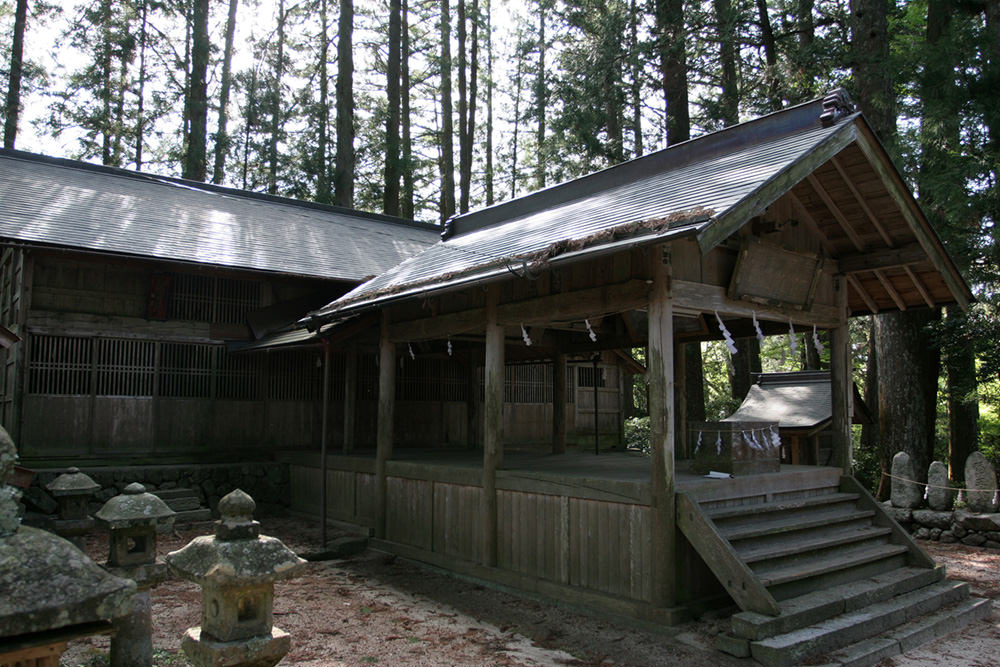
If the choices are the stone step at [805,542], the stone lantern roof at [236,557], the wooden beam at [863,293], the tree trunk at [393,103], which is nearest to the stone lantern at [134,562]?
the stone lantern roof at [236,557]

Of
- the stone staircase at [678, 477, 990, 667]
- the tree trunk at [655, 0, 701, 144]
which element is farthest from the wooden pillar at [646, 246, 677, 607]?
the tree trunk at [655, 0, 701, 144]

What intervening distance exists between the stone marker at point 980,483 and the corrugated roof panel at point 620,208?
5.86m

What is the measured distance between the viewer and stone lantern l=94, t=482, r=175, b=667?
542cm

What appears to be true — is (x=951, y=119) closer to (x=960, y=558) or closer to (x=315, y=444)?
(x=960, y=558)

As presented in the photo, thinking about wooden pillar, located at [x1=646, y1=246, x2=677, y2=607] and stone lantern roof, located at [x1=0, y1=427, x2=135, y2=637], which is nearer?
stone lantern roof, located at [x1=0, y1=427, x2=135, y2=637]

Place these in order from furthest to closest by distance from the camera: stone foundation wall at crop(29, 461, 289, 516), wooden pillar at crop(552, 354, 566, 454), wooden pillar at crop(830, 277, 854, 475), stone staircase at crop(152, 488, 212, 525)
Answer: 1. wooden pillar at crop(552, 354, 566, 454)
2. stone staircase at crop(152, 488, 212, 525)
3. stone foundation wall at crop(29, 461, 289, 516)
4. wooden pillar at crop(830, 277, 854, 475)

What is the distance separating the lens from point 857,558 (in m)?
7.25

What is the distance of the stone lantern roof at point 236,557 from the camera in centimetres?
358

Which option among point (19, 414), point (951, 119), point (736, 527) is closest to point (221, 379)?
point (19, 414)

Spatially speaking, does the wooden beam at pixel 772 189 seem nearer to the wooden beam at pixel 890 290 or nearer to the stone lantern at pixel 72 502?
the wooden beam at pixel 890 290

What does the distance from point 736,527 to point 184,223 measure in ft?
42.0

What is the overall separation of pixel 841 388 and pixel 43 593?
28.9ft

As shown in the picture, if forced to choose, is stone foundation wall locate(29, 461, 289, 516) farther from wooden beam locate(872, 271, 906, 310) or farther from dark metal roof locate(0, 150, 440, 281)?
wooden beam locate(872, 271, 906, 310)

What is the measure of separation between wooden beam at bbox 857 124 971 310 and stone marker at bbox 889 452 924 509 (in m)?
3.25
